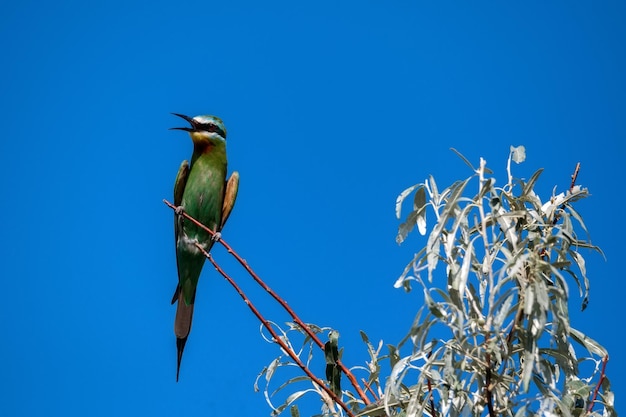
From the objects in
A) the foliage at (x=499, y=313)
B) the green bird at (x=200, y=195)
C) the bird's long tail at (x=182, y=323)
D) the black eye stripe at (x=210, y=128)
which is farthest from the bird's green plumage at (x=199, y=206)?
the foliage at (x=499, y=313)

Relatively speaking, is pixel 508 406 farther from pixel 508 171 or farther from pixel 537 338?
pixel 508 171

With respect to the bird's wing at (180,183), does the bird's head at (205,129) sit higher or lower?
higher

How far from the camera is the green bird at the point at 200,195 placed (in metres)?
5.65

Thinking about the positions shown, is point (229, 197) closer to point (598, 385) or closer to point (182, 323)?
point (182, 323)

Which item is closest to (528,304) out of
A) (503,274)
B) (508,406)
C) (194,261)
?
(503,274)

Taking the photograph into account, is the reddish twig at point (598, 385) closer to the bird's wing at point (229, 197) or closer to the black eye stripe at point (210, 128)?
the bird's wing at point (229, 197)

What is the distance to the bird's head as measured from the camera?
604 centimetres

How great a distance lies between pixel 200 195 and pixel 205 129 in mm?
610

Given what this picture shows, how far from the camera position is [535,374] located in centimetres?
203

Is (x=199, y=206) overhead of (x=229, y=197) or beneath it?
beneath

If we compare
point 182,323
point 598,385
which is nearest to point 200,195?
point 182,323

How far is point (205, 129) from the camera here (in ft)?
19.9

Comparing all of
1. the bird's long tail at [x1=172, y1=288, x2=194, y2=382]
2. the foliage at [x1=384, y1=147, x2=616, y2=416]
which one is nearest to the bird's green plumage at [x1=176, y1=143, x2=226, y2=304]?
the bird's long tail at [x1=172, y1=288, x2=194, y2=382]

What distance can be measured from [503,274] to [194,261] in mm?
4086
